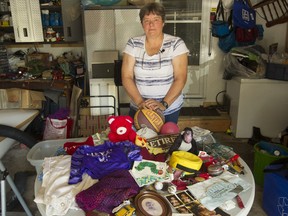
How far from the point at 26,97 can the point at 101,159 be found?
106 inches

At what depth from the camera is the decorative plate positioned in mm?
867

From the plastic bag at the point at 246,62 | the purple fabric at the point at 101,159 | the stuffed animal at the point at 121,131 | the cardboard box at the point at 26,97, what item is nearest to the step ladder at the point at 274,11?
the plastic bag at the point at 246,62

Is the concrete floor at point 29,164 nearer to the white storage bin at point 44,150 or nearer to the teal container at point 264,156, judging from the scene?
the teal container at point 264,156

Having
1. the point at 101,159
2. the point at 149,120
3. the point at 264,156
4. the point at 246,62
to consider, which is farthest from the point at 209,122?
the point at 101,159

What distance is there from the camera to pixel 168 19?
371 cm

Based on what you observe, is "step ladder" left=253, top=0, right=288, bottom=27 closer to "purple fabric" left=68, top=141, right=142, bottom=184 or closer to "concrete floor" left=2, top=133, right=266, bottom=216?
"concrete floor" left=2, top=133, right=266, bottom=216

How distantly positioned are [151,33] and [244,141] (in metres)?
2.14

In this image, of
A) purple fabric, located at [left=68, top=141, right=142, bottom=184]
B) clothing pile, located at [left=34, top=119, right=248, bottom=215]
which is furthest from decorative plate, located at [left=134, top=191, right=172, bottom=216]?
purple fabric, located at [left=68, top=141, right=142, bottom=184]

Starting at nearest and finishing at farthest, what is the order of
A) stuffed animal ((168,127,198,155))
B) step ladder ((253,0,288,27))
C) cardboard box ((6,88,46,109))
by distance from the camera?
stuffed animal ((168,127,198,155))
step ladder ((253,0,288,27))
cardboard box ((6,88,46,109))

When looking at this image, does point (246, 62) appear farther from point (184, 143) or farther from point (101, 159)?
point (101, 159)

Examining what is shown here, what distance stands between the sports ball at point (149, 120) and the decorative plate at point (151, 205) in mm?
526

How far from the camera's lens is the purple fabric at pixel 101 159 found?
40.3 inches

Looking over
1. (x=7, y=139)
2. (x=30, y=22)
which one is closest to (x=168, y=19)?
(x=30, y=22)

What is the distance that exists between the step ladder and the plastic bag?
0.36m
